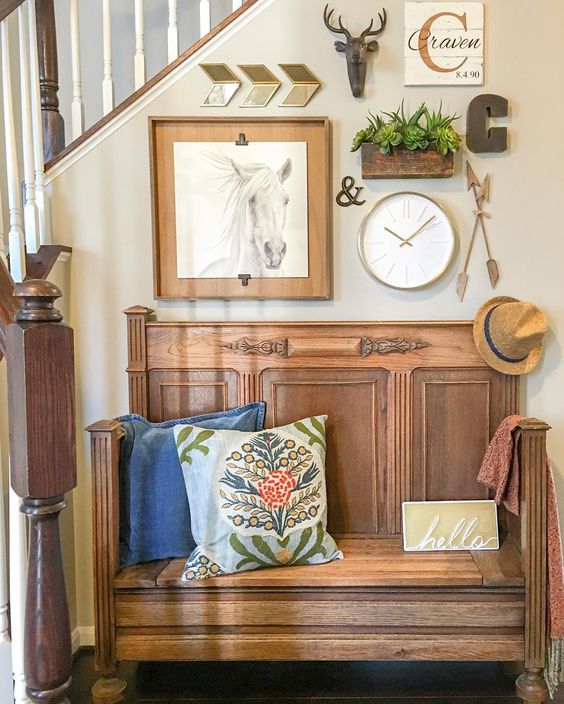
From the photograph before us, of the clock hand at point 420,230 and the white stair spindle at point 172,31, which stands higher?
the white stair spindle at point 172,31

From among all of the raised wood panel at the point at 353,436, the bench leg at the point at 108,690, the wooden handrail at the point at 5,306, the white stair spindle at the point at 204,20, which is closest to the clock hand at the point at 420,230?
the raised wood panel at the point at 353,436

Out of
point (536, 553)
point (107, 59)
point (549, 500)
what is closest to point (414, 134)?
point (107, 59)

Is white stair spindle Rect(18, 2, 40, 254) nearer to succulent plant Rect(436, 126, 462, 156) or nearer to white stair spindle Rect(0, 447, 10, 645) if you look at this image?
white stair spindle Rect(0, 447, 10, 645)

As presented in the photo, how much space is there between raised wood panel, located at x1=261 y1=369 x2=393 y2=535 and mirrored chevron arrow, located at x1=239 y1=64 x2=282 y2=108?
3.24 ft

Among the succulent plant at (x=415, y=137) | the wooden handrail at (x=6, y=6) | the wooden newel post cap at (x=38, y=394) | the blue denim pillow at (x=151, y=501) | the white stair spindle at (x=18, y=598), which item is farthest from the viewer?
the succulent plant at (x=415, y=137)

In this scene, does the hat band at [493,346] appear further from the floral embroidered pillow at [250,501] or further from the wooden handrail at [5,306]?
the wooden handrail at [5,306]

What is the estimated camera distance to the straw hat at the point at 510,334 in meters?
2.02

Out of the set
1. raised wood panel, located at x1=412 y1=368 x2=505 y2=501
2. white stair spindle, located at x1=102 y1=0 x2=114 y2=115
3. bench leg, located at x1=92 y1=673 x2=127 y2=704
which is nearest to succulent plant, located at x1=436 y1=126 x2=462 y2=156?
raised wood panel, located at x1=412 y1=368 x2=505 y2=501

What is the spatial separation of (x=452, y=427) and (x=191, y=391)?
3.17ft

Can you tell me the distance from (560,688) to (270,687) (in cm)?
99

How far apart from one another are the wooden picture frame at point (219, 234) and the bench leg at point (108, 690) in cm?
127

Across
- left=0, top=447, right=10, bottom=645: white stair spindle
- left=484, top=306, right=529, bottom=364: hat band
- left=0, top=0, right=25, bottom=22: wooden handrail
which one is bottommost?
left=0, top=447, right=10, bottom=645: white stair spindle

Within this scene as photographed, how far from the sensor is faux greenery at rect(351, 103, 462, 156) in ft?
6.82

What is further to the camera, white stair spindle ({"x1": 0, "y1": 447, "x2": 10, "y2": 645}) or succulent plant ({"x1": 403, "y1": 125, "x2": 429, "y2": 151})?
succulent plant ({"x1": 403, "y1": 125, "x2": 429, "y2": 151})
